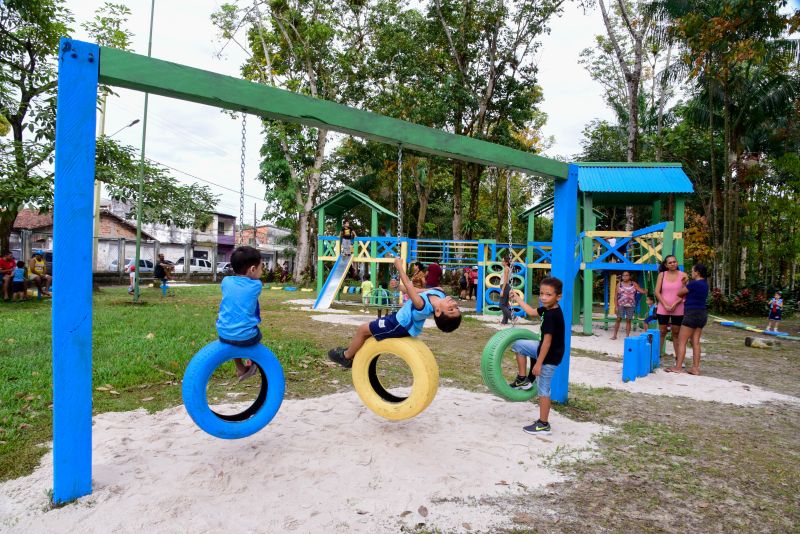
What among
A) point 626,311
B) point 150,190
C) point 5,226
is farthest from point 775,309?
point 5,226

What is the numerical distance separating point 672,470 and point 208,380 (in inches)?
148

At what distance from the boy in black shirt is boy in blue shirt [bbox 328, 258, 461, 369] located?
0.79 metres

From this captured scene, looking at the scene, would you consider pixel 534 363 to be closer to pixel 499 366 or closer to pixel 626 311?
pixel 499 366

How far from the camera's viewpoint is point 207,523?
9.50ft

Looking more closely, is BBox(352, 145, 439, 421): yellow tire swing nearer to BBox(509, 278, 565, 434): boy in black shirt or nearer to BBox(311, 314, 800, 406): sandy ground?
BBox(509, 278, 565, 434): boy in black shirt

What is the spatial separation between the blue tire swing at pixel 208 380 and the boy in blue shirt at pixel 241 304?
9cm

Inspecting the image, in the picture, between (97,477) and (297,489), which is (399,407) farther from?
(97,477)

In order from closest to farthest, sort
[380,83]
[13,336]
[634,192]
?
1. [13,336]
2. [634,192]
3. [380,83]

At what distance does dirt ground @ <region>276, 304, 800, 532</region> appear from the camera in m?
3.12

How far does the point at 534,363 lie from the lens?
519 centimetres

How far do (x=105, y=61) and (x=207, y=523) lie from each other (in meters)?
3.02

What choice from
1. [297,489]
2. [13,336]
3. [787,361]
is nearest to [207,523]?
[297,489]

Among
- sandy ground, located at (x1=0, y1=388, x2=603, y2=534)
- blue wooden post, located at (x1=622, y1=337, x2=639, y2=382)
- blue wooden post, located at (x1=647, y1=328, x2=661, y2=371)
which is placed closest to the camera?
sandy ground, located at (x1=0, y1=388, x2=603, y2=534)

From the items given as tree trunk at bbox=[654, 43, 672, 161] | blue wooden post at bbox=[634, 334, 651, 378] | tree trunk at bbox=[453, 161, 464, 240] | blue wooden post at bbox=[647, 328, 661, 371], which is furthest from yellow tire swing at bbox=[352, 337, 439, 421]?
tree trunk at bbox=[654, 43, 672, 161]
